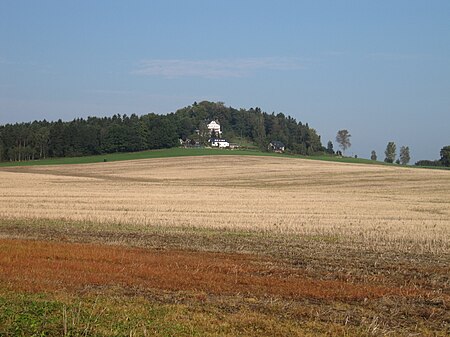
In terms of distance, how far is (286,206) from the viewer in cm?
3941

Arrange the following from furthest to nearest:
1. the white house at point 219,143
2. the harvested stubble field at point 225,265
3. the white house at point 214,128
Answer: the white house at point 214,128, the white house at point 219,143, the harvested stubble field at point 225,265

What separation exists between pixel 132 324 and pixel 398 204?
36043mm

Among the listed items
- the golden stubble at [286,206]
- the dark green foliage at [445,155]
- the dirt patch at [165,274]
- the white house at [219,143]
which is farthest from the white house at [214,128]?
the dirt patch at [165,274]

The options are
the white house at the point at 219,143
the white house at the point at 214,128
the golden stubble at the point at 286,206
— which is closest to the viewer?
the golden stubble at the point at 286,206

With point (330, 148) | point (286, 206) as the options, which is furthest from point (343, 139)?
point (286, 206)

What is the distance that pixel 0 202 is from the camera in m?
40.0

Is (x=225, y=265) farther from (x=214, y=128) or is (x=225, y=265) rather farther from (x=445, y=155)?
(x=214, y=128)

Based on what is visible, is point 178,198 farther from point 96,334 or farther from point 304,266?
point 96,334

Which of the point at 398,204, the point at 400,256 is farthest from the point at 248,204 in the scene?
the point at 400,256

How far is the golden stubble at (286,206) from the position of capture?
2731 centimetres

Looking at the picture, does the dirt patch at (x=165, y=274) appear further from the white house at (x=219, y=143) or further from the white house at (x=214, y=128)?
the white house at (x=214, y=128)

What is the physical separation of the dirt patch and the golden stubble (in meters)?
8.12

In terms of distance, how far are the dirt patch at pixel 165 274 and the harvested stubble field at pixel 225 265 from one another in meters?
0.04

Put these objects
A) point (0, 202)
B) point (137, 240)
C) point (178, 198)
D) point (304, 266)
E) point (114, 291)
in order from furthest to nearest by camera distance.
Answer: point (178, 198), point (0, 202), point (137, 240), point (304, 266), point (114, 291)
